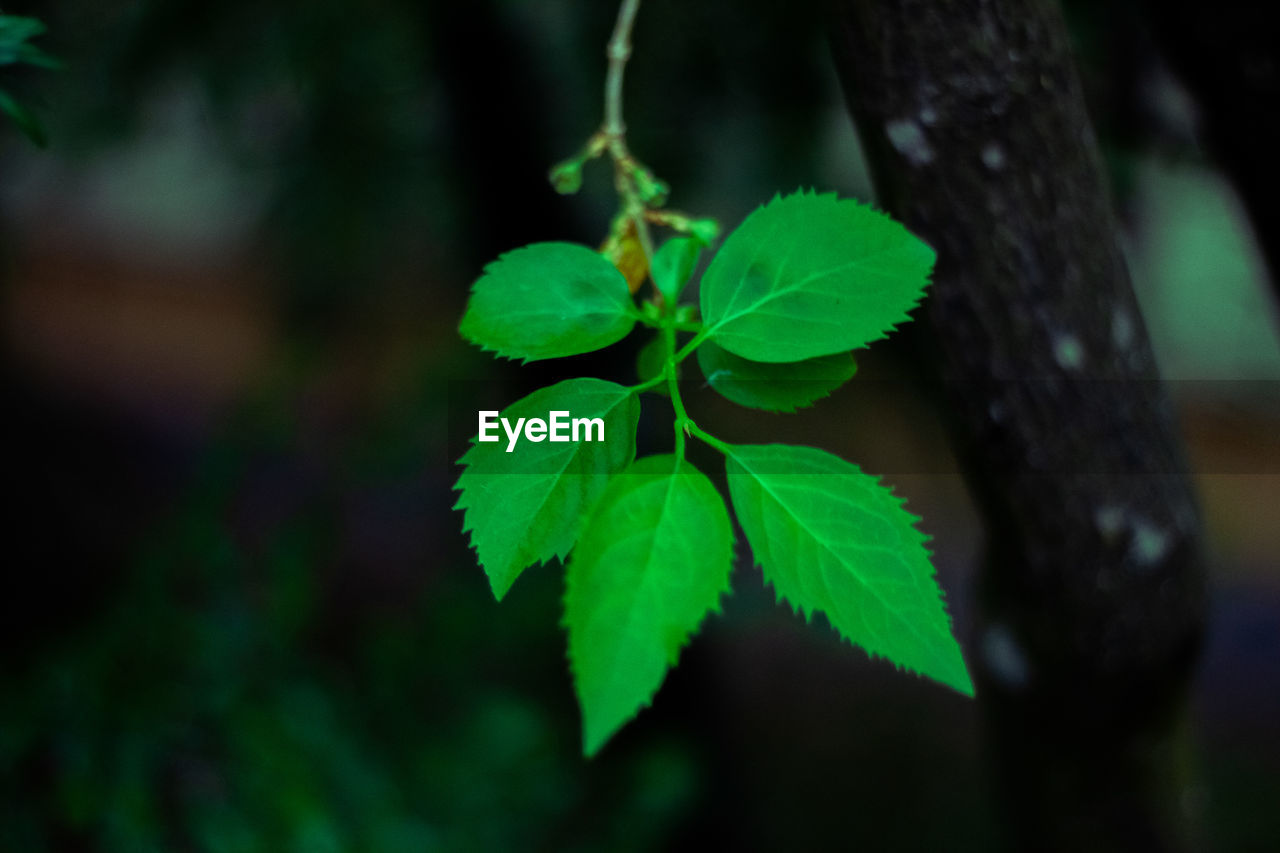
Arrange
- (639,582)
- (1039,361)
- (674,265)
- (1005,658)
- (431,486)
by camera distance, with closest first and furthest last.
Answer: (639,582) < (674,265) < (1039,361) < (1005,658) < (431,486)

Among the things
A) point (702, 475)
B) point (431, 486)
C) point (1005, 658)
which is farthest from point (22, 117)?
point (431, 486)

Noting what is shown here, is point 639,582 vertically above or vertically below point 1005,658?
above

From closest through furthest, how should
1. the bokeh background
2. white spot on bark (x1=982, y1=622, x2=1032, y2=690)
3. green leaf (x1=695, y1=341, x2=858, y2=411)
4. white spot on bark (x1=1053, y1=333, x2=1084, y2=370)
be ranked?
green leaf (x1=695, y1=341, x2=858, y2=411), white spot on bark (x1=1053, y1=333, x2=1084, y2=370), white spot on bark (x1=982, y1=622, x2=1032, y2=690), the bokeh background

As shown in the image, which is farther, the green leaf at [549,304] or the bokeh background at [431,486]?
the bokeh background at [431,486]

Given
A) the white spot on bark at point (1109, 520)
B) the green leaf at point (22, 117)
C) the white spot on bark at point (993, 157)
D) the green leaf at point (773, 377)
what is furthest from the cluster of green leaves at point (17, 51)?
the white spot on bark at point (1109, 520)

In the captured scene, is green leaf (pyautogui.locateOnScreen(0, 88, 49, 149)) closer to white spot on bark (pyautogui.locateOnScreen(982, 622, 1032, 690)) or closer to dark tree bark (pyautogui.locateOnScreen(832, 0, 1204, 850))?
dark tree bark (pyautogui.locateOnScreen(832, 0, 1204, 850))

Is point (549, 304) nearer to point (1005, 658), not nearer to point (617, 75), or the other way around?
point (617, 75)

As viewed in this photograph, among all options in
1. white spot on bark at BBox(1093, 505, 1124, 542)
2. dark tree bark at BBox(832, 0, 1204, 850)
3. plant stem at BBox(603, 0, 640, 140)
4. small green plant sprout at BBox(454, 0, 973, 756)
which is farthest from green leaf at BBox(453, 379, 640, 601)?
white spot on bark at BBox(1093, 505, 1124, 542)

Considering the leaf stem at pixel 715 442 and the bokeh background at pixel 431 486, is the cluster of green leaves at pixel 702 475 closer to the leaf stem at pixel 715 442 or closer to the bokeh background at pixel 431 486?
the leaf stem at pixel 715 442

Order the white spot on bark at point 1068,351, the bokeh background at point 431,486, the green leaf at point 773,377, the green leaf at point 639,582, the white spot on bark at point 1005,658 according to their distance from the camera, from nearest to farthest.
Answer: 1. the green leaf at point 639,582
2. the green leaf at point 773,377
3. the white spot on bark at point 1068,351
4. the white spot on bark at point 1005,658
5. the bokeh background at point 431,486
